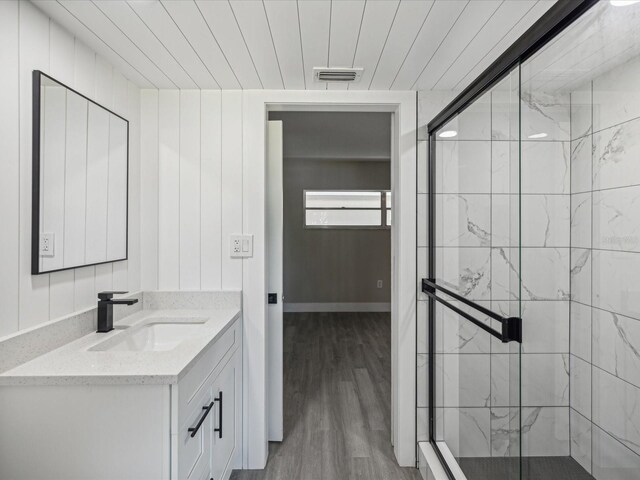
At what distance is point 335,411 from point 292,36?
2.45 meters

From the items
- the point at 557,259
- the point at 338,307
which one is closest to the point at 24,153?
the point at 557,259

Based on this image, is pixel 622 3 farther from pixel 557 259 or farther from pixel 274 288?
pixel 274 288

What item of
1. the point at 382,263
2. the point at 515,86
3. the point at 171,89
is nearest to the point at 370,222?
the point at 382,263

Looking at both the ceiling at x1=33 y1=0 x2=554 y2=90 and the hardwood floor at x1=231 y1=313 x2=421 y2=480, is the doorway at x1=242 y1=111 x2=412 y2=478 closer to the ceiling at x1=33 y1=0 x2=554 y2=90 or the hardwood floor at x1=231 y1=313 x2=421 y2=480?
the hardwood floor at x1=231 y1=313 x2=421 y2=480

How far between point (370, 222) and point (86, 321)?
15.5ft

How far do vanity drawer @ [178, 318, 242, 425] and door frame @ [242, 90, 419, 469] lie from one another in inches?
8.1

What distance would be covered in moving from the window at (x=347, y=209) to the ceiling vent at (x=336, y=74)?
3903 millimetres

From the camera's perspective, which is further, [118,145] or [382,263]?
[382,263]

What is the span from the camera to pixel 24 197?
133cm

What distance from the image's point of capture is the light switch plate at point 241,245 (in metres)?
2.16

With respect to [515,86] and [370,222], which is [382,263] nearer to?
[370,222]

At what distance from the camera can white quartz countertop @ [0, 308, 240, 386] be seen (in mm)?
1194

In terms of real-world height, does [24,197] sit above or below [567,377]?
above

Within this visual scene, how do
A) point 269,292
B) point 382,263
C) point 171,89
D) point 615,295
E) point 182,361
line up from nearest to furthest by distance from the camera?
point 615,295
point 182,361
point 171,89
point 269,292
point 382,263
